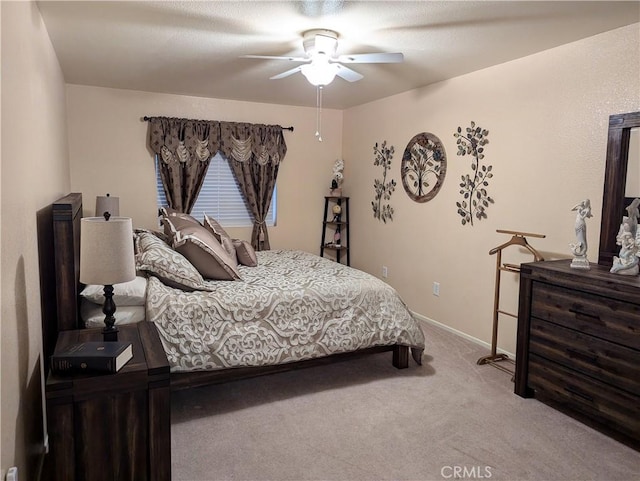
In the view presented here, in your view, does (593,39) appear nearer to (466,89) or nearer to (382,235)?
(466,89)

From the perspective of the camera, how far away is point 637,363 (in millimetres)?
2307

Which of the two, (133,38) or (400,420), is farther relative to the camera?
(133,38)

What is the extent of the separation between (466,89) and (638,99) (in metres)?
1.45

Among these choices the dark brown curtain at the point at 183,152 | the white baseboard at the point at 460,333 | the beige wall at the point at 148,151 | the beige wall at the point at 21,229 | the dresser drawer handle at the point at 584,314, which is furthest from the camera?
the dark brown curtain at the point at 183,152

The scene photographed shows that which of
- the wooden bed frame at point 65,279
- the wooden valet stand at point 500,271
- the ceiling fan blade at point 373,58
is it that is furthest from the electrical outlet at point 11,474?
the wooden valet stand at point 500,271

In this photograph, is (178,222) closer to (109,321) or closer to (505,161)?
(109,321)

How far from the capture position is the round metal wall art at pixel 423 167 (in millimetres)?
4254

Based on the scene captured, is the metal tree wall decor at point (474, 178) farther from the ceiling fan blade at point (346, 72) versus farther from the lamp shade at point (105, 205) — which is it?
the lamp shade at point (105, 205)

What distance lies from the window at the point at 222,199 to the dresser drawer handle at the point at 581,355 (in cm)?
374

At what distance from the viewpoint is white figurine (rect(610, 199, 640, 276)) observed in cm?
253

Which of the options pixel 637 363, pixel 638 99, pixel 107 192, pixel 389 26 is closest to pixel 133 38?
pixel 389 26

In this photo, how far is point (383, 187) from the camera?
5.06m

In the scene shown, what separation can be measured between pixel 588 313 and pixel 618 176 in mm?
915

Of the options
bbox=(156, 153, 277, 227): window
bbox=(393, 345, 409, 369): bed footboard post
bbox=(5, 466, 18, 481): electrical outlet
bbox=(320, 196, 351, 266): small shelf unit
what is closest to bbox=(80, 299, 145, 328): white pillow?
bbox=(5, 466, 18, 481): electrical outlet
